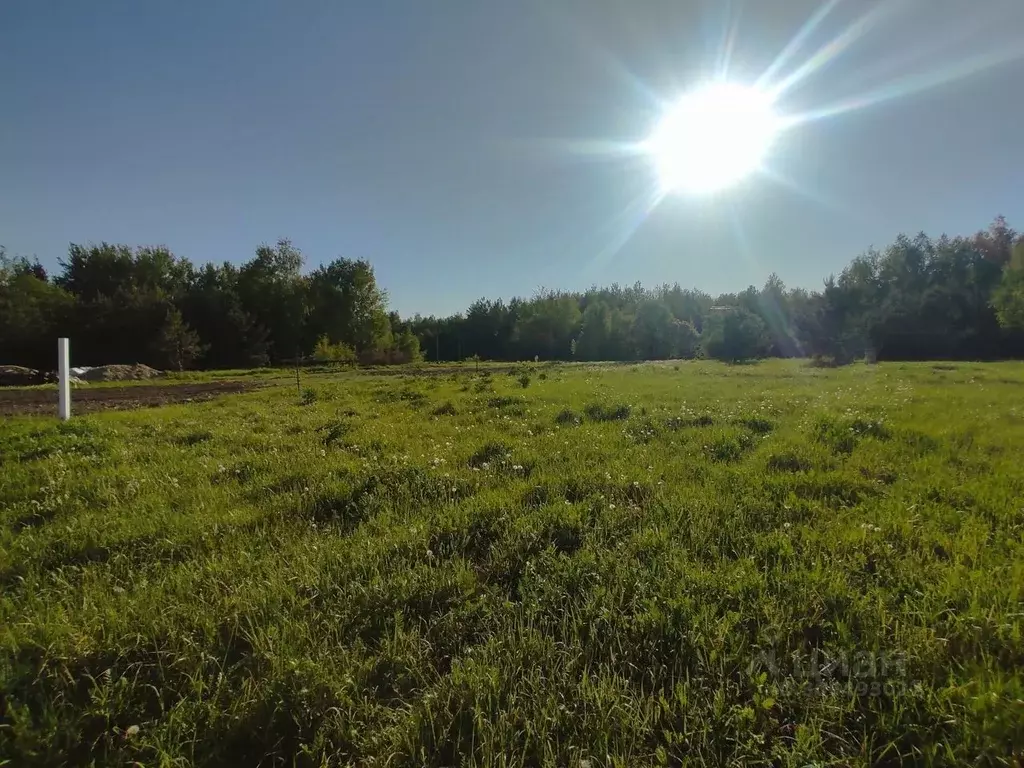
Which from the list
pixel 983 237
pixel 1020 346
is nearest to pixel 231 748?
pixel 1020 346

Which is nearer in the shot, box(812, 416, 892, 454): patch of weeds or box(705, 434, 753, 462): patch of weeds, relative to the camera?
box(705, 434, 753, 462): patch of weeds

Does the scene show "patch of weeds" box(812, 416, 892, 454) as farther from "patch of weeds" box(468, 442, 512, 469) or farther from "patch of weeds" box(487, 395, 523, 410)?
"patch of weeds" box(487, 395, 523, 410)

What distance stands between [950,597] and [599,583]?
229cm

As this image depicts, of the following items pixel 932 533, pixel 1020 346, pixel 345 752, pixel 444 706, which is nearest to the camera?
pixel 345 752

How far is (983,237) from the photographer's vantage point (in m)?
58.7

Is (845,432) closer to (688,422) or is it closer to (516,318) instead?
(688,422)

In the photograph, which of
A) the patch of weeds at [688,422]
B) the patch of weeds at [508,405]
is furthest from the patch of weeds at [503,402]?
the patch of weeds at [688,422]

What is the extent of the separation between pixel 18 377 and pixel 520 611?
153 feet

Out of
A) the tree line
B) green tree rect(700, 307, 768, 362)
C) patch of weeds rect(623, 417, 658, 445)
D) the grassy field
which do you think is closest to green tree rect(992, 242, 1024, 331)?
the tree line

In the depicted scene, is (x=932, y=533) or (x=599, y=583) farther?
(x=932, y=533)

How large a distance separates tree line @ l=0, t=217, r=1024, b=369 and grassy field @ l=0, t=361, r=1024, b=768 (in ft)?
135

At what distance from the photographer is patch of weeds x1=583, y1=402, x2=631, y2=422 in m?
10.3

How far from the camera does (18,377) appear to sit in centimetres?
3303

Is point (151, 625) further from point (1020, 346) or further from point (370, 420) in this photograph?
point (1020, 346)
